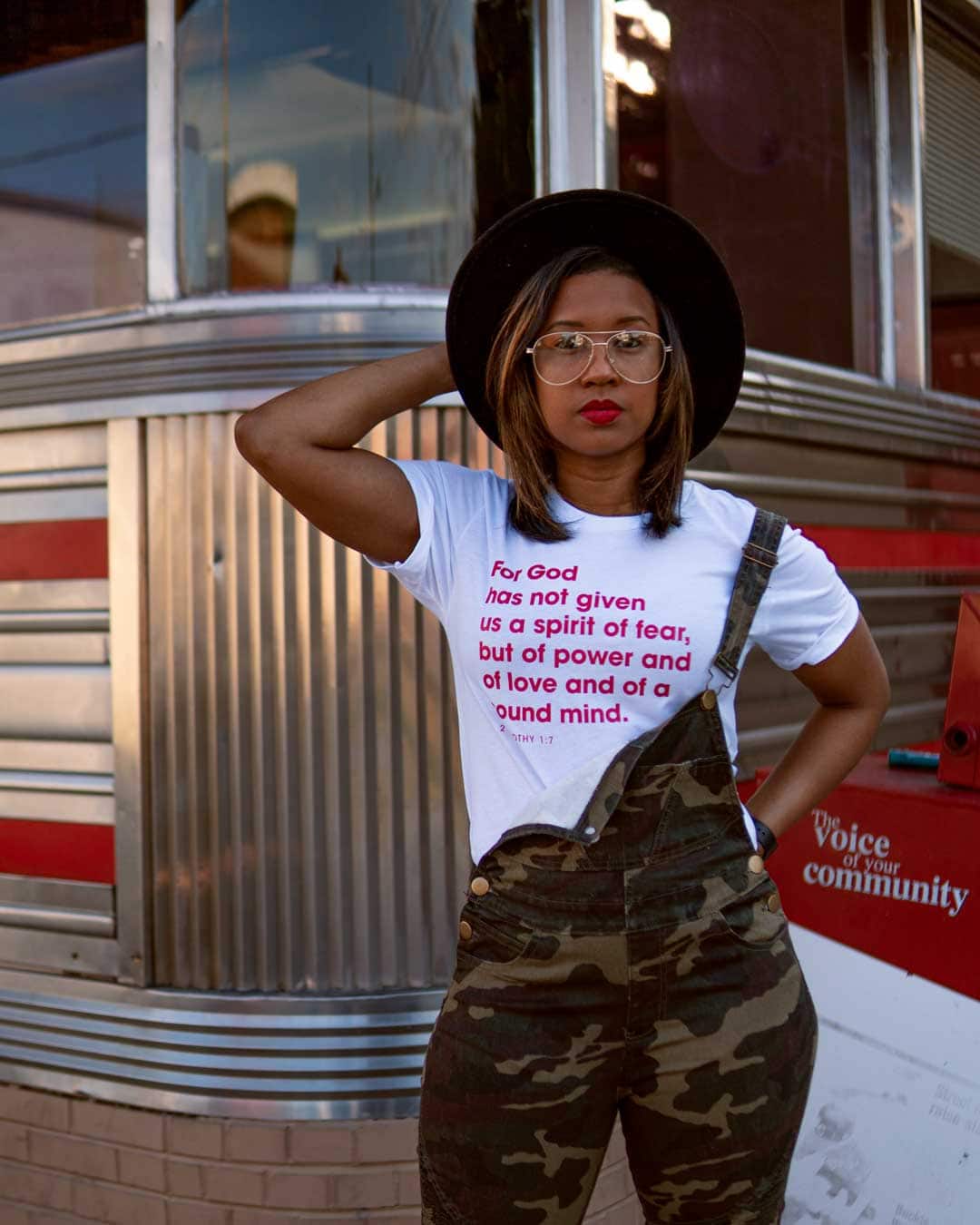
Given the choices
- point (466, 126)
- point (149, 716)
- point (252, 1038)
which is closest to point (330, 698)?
point (149, 716)

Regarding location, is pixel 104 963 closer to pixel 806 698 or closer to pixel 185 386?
pixel 185 386

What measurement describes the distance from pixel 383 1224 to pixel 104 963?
0.91m

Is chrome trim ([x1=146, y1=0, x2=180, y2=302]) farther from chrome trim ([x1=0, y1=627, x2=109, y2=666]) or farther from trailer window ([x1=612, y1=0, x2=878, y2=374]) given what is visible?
trailer window ([x1=612, y1=0, x2=878, y2=374])

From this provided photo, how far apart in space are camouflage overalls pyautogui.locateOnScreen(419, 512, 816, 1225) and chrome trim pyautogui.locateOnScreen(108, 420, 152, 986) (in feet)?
5.61

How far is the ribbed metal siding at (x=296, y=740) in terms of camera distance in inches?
124

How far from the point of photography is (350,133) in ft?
10.8

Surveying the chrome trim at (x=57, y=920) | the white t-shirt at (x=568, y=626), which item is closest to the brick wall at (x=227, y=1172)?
the chrome trim at (x=57, y=920)

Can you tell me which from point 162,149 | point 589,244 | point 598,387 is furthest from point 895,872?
point 162,149

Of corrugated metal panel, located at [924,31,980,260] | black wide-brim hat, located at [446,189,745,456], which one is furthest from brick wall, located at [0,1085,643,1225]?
corrugated metal panel, located at [924,31,980,260]

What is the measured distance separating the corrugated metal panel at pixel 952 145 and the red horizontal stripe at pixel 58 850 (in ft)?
11.5

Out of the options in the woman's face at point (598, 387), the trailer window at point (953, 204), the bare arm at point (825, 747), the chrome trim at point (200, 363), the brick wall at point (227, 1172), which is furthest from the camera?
the trailer window at point (953, 204)

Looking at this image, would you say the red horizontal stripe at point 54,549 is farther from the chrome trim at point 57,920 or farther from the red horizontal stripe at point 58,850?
the chrome trim at point 57,920

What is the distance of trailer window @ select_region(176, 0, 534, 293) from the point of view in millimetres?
3266

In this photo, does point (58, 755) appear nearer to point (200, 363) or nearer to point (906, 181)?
point (200, 363)
